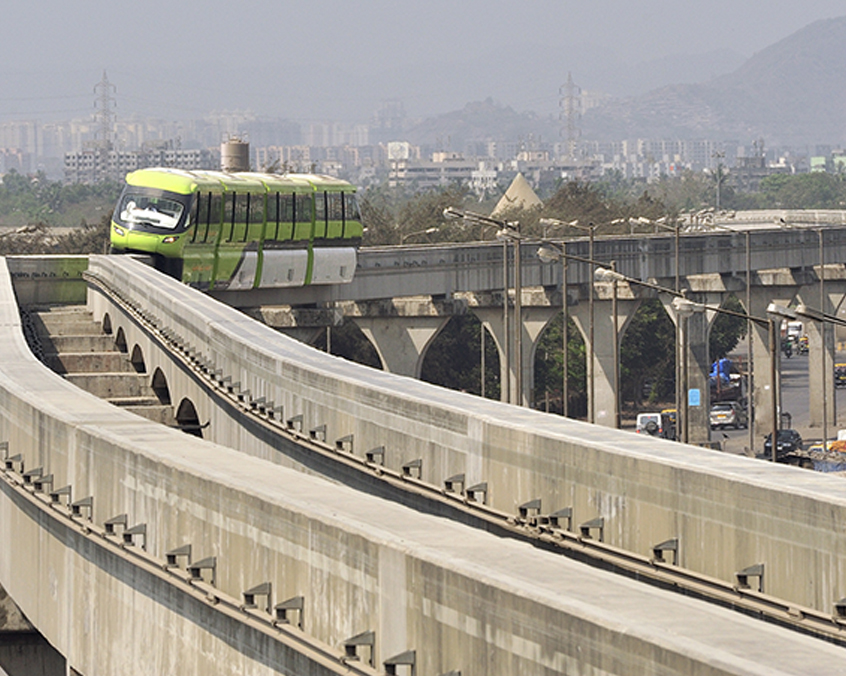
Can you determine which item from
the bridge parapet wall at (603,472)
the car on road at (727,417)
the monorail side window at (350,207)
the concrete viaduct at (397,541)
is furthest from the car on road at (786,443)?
the concrete viaduct at (397,541)

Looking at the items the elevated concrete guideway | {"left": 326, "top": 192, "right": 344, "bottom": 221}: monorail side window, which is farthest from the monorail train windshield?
the elevated concrete guideway

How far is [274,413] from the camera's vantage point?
33469 mm

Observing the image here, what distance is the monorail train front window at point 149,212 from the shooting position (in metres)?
54.4

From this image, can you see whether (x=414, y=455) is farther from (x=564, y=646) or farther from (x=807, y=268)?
(x=807, y=268)

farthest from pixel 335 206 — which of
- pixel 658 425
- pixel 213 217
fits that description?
pixel 658 425

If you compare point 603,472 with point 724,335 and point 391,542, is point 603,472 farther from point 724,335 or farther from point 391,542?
point 724,335

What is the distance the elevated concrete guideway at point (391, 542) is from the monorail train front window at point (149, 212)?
21.7m

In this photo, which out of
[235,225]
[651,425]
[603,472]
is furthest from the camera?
[651,425]

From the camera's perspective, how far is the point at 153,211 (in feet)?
180

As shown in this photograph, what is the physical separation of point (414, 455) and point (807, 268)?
72.4 metres

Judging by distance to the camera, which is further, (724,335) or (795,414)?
(724,335)

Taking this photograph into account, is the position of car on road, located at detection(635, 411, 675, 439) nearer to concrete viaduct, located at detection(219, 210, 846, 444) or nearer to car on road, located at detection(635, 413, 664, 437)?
car on road, located at detection(635, 413, 664, 437)

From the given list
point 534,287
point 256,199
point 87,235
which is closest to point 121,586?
point 256,199

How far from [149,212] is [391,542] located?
4011 centimetres
